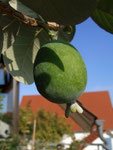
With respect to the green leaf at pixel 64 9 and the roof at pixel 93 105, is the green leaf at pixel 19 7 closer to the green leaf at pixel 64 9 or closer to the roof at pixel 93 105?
the green leaf at pixel 64 9

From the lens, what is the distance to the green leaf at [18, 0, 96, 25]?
0.28 m

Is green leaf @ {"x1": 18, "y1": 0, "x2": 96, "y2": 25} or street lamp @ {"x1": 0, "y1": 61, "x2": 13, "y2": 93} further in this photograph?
street lamp @ {"x1": 0, "y1": 61, "x2": 13, "y2": 93}

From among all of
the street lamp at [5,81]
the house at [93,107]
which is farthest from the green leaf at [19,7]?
the house at [93,107]

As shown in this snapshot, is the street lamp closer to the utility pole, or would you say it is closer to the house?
the utility pole

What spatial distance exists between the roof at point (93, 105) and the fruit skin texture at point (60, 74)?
1066 centimetres

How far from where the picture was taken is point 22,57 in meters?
0.62

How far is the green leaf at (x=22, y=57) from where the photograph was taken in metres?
0.61

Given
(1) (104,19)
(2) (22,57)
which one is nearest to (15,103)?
(2) (22,57)

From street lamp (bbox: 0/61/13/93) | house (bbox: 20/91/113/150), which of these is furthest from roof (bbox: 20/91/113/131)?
street lamp (bbox: 0/61/13/93)

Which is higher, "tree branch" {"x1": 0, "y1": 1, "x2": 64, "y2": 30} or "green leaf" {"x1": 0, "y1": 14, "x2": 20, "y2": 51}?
"tree branch" {"x1": 0, "y1": 1, "x2": 64, "y2": 30}

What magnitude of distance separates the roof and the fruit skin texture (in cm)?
1066

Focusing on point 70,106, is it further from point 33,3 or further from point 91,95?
point 91,95

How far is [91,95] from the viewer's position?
13.2 m

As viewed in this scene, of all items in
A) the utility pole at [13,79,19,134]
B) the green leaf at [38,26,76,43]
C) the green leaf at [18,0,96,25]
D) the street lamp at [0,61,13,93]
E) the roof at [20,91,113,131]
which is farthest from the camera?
the roof at [20,91,113,131]
